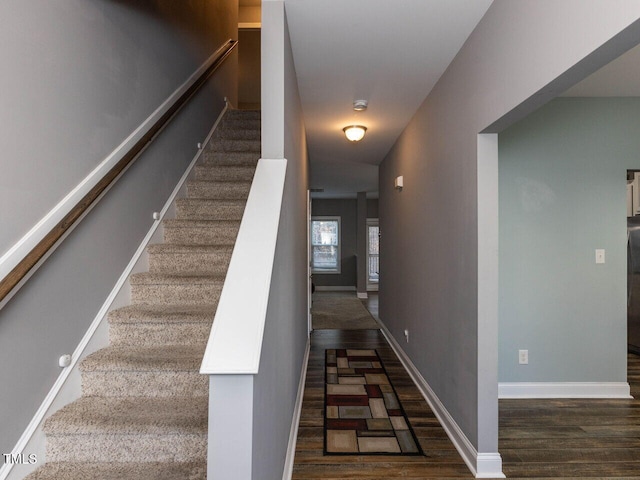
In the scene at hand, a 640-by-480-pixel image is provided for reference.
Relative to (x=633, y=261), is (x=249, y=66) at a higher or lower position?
higher

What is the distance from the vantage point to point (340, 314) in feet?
22.2

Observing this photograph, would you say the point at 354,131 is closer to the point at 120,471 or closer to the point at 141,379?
the point at 141,379

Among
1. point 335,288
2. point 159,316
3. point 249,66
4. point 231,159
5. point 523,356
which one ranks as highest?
point 249,66

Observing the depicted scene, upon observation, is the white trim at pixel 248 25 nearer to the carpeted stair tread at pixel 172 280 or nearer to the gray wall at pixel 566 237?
the gray wall at pixel 566 237

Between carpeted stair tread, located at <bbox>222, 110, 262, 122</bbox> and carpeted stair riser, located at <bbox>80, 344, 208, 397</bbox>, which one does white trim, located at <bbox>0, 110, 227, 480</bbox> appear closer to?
carpeted stair riser, located at <bbox>80, 344, 208, 397</bbox>

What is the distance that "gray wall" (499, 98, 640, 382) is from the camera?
311 centimetres

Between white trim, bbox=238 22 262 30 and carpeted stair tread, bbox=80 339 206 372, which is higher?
white trim, bbox=238 22 262 30

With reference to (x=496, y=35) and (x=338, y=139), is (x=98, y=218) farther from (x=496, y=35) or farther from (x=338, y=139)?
(x=338, y=139)

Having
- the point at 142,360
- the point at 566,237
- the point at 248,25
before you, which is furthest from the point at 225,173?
the point at 248,25

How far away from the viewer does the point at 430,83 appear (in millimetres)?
2914

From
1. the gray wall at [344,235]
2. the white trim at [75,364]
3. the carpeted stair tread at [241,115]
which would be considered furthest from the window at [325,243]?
the white trim at [75,364]

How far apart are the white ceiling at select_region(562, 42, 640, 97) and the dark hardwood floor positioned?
2.46 m

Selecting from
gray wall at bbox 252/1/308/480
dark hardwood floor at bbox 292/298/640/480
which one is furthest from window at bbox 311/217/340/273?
gray wall at bbox 252/1/308/480

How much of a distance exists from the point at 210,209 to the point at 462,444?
2.36m
